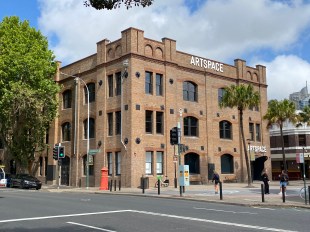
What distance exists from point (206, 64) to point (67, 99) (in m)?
14.2

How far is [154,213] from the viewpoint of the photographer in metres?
13.9

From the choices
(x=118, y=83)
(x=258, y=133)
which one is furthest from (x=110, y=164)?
(x=258, y=133)

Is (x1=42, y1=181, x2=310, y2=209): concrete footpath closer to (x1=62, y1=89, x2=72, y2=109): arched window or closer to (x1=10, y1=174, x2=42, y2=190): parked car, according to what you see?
(x1=10, y1=174, x2=42, y2=190): parked car

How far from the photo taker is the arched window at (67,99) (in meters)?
40.3

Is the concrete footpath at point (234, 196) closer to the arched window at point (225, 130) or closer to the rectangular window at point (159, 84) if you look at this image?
the arched window at point (225, 130)

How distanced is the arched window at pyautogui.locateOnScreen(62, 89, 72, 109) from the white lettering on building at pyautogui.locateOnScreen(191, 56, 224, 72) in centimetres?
1258

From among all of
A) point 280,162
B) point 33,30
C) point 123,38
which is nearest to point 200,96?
point 123,38

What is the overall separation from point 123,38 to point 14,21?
1122 centimetres

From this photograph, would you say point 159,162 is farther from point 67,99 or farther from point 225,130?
point 67,99

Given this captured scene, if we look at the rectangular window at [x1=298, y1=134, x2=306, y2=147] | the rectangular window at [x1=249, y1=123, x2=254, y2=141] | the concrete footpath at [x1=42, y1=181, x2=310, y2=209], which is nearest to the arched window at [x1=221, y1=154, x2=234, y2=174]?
the concrete footpath at [x1=42, y1=181, x2=310, y2=209]

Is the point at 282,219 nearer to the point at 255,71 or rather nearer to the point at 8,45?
the point at 8,45

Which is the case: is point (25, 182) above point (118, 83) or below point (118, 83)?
below

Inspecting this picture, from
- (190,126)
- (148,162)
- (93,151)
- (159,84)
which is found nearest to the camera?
(148,162)

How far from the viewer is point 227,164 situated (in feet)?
131
